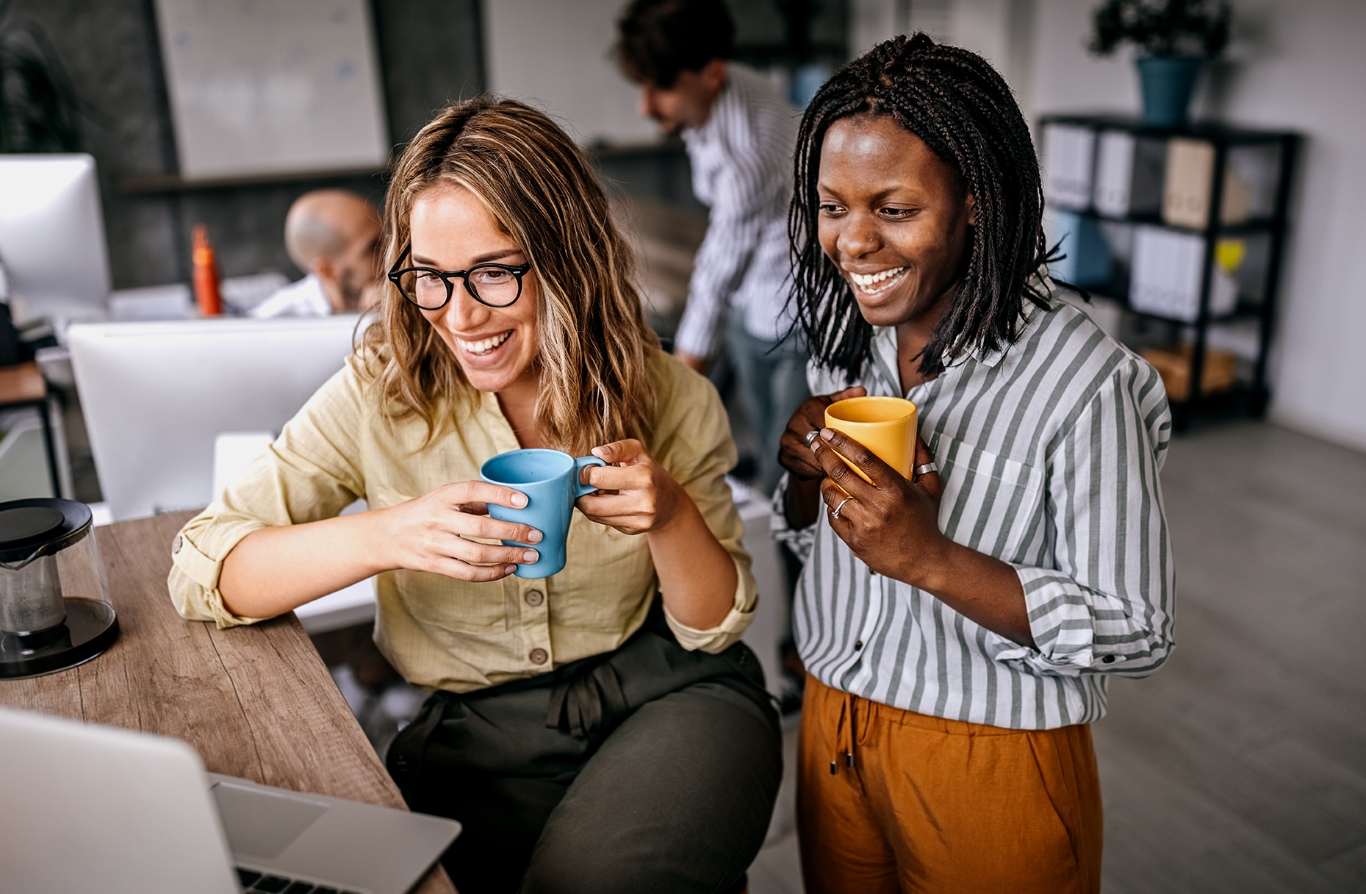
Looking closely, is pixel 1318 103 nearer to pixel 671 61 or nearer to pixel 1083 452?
pixel 671 61

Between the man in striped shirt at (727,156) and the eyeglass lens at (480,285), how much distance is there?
4.59ft

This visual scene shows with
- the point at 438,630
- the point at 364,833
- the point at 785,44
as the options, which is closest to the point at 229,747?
the point at 364,833

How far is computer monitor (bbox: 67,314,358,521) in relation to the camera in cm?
160

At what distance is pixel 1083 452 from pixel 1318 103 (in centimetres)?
368

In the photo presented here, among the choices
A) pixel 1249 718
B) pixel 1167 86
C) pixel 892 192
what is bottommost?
pixel 1249 718

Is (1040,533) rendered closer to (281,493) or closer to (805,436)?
(805,436)

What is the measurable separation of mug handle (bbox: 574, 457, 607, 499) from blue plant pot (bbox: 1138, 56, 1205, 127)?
150 inches

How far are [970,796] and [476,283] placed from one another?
0.75 m

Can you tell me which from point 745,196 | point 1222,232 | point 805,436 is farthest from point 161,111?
point 805,436

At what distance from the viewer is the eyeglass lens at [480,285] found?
116 centimetres

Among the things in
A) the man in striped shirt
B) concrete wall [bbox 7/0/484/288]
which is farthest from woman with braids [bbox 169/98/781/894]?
concrete wall [bbox 7/0/484/288]

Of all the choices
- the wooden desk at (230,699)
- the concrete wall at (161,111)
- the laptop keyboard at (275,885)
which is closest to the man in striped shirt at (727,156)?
the wooden desk at (230,699)

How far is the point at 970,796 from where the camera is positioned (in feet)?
3.76

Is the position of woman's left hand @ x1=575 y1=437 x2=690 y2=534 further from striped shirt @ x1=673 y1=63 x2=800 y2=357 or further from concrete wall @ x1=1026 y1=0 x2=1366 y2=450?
concrete wall @ x1=1026 y1=0 x2=1366 y2=450
